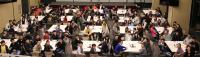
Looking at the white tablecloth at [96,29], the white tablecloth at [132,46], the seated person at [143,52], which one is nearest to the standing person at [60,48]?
the white tablecloth at [132,46]

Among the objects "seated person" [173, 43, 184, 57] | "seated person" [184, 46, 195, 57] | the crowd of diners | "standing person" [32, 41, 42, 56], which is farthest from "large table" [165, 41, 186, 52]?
"standing person" [32, 41, 42, 56]

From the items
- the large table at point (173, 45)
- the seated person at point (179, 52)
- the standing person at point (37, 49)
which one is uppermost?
the standing person at point (37, 49)

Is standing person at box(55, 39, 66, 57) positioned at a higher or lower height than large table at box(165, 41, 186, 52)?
higher

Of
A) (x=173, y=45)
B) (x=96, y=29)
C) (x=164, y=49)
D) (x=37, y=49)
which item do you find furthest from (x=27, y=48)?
(x=173, y=45)

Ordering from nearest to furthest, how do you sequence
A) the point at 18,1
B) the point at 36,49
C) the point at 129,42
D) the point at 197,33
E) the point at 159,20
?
the point at 36,49 → the point at 129,42 → the point at 197,33 → the point at 159,20 → the point at 18,1

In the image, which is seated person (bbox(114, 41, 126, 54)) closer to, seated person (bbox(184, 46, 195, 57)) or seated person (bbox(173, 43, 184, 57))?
seated person (bbox(173, 43, 184, 57))

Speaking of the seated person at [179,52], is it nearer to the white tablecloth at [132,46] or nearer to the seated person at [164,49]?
the seated person at [164,49]

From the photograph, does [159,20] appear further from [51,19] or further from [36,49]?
[36,49]

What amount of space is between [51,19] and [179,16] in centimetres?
782

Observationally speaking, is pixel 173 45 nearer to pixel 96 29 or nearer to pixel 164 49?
pixel 164 49

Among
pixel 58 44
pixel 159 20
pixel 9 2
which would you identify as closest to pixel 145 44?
pixel 58 44

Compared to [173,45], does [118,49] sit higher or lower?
higher

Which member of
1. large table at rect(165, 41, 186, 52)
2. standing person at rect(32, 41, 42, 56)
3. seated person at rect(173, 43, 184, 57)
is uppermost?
standing person at rect(32, 41, 42, 56)

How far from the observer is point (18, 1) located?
26.0 metres
